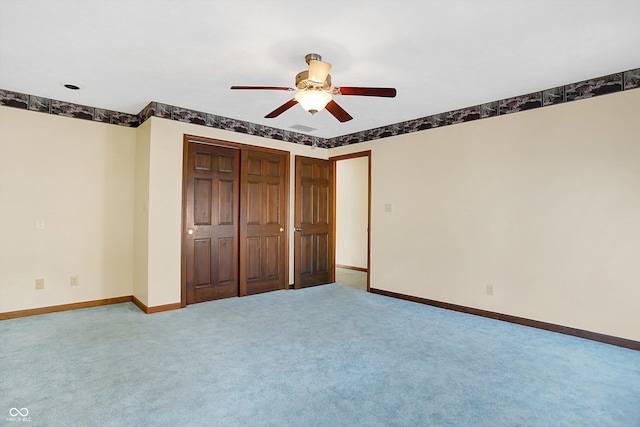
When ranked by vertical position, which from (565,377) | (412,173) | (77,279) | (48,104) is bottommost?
(565,377)

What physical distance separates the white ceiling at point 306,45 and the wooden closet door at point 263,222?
139 centimetres

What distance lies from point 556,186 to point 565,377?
1.90m

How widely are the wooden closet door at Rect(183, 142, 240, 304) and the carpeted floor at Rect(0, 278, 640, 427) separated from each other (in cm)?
74

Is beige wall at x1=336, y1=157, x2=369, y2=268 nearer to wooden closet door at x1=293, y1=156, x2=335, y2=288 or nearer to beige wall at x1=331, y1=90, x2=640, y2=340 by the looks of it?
wooden closet door at x1=293, y1=156, x2=335, y2=288

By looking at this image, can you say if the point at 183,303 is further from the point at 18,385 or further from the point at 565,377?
the point at 565,377

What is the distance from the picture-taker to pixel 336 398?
2.19 metres

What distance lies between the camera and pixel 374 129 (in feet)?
17.1

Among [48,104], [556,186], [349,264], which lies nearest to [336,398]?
[556,186]

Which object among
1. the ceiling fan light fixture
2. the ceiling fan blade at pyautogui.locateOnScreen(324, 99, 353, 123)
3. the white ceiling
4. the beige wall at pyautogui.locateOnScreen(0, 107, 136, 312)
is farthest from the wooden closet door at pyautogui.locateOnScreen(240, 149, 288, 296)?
the ceiling fan light fixture

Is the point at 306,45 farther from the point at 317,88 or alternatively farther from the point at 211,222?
the point at 211,222

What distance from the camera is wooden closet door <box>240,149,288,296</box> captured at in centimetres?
489

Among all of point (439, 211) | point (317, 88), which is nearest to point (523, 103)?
point (439, 211)

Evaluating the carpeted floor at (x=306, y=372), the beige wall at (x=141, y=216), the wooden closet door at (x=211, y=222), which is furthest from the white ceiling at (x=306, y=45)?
the carpeted floor at (x=306, y=372)

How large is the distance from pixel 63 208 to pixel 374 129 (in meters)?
Answer: 4.32
